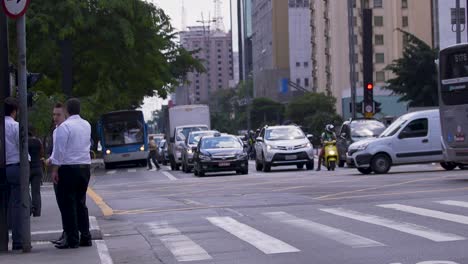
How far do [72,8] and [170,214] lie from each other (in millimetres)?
31847

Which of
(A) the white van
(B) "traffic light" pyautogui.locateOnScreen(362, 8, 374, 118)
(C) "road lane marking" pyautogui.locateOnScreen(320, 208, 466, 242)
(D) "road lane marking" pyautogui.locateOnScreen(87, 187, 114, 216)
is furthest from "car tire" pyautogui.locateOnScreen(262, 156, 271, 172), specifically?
(C) "road lane marking" pyautogui.locateOnScreen(320, 208, 466, 242)

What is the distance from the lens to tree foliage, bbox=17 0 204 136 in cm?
4916

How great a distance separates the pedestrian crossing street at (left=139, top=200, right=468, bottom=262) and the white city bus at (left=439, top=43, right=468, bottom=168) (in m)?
7.49

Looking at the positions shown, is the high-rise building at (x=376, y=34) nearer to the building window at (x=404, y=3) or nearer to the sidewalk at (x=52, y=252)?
the building window at (x=404, y=3)

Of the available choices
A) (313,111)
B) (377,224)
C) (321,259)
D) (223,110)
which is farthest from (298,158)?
(223,110)

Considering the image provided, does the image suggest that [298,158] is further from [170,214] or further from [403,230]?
[403,230]

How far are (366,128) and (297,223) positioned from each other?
25103 mm

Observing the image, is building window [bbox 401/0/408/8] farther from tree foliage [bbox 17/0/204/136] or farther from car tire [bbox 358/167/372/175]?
car tire [bbox 358/167/372/175]

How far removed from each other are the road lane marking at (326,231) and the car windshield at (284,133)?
20.8m

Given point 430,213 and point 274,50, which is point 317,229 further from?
Result: point 274,50

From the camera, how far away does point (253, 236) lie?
13906 millimetres

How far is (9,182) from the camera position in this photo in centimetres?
1300

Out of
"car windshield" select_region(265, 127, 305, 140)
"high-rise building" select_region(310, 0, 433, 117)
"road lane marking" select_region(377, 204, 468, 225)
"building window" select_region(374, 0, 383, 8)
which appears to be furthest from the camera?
"building window" select_region(374, 0, 383, 8)

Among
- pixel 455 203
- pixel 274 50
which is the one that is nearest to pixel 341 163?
pixel 455 203
